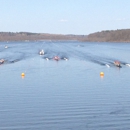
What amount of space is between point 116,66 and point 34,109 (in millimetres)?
22690

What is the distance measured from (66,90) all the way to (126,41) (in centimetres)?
12608

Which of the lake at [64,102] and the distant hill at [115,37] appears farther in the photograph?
the distant hill at [115,37]

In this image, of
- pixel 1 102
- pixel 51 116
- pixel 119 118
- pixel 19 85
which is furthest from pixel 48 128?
Result: pixel 19 85

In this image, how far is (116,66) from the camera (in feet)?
128

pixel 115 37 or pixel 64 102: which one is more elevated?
pixel 64 102

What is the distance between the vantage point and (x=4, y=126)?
14.6 m

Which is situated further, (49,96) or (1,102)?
(49,96)

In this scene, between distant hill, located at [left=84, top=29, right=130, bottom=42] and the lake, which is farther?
distant hill, located at [left=84, top=29, right=130, bottom=42]

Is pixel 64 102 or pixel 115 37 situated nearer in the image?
pixel 64 102

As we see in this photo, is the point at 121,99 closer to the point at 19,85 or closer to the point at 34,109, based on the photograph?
the point at 34,109

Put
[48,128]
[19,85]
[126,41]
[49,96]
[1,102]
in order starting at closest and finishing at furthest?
[48,128] < [1,102] < [49,96] < [19,85] < [126,41]

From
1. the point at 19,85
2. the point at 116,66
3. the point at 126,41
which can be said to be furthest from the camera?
the point at 126,41

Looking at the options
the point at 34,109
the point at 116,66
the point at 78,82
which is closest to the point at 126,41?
the point at 116,66

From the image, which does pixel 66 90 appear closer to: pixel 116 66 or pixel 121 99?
pixel 121 99
